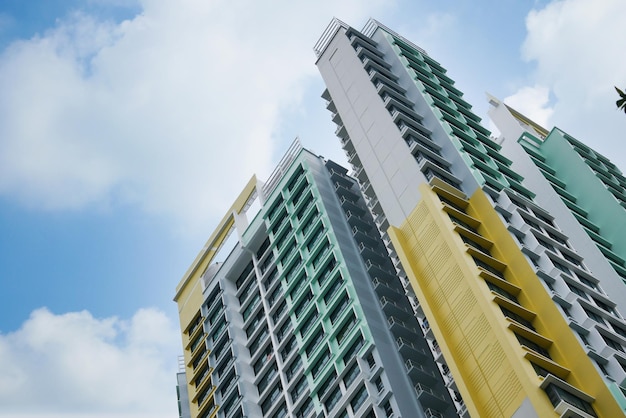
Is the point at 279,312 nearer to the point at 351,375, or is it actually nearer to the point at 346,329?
the point at 346,329

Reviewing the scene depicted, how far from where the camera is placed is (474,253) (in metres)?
57.4

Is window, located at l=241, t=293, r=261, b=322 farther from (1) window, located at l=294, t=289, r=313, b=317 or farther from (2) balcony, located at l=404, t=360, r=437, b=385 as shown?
(2) balcony, located at l=404, t=360, r=437, b=385

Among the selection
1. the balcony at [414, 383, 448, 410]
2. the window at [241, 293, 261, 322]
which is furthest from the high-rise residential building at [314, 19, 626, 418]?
the window at [241, 293, 261, 322]

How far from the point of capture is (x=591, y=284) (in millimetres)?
61719

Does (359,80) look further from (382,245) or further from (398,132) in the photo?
(382,245)

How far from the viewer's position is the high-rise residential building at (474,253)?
49781mm

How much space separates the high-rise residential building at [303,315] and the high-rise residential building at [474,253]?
3220mm

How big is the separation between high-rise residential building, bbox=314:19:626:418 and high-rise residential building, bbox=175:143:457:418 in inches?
127

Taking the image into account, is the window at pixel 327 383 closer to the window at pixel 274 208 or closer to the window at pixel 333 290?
the window at pixel 333 290

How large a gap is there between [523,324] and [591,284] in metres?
10.5

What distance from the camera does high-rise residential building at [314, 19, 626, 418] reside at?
4978cm

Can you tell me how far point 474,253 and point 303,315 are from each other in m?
16.0

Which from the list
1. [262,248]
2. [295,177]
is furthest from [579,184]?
[262,248]

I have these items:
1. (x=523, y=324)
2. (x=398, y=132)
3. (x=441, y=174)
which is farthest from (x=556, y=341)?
(x=398, y=132)
